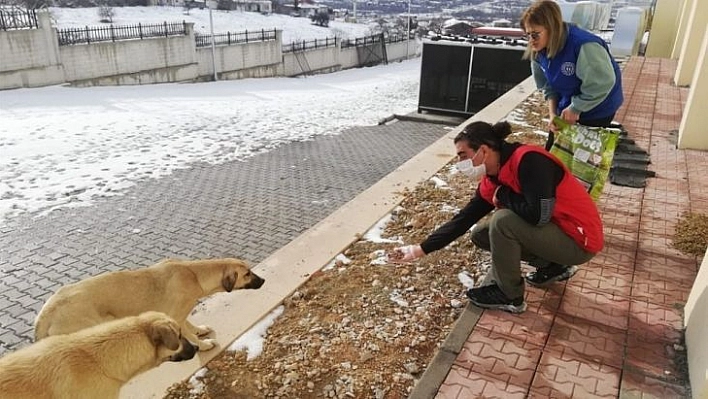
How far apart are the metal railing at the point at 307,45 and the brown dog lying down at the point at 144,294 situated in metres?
30.8

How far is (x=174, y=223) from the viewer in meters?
6.66

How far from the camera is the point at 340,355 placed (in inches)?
128

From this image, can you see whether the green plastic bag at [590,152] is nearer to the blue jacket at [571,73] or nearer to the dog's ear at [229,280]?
the blue jacket at [571,73]

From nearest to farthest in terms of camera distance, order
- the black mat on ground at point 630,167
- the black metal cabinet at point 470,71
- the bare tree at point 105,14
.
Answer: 1. the black mat on ground at point 630,167
2. the black metal cabinet at point 470,71
3. the bare tree at point 105,14

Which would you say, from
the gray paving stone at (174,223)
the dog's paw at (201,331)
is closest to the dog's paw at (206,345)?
the dog's paw at (201,331)

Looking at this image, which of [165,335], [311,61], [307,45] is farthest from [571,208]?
[307,45]

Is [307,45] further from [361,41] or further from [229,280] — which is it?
[229,280]

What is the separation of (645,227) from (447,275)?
1977 millimetres

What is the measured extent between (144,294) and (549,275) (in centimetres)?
278

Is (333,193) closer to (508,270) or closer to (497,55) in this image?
(508,270)

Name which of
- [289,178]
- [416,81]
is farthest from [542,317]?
[416,81]

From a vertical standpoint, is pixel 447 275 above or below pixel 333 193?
above

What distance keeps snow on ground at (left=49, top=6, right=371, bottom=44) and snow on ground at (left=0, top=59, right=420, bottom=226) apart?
2178cm

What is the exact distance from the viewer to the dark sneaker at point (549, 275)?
3686 millimetres
